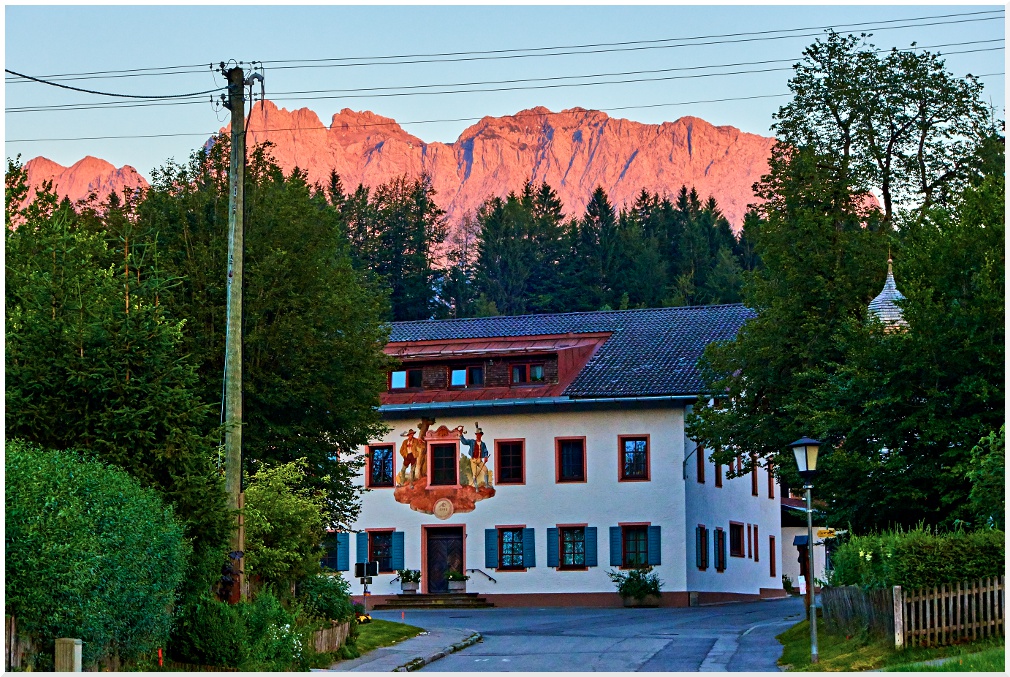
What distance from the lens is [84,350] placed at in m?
20.4

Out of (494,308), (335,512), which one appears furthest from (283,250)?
(494,308)

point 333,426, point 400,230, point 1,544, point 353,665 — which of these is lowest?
point 353,665

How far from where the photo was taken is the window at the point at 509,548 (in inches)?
1932

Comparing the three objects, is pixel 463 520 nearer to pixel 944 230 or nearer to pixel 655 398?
pixel 655 398

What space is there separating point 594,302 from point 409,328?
3786 cm

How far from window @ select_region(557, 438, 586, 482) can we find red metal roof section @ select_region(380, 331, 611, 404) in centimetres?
171

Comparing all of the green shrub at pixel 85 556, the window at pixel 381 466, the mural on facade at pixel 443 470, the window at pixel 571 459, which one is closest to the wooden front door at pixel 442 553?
the mural on facade at pixel 443 470

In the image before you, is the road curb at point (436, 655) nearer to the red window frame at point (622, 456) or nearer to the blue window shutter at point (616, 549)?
the blue window shutter at point (616, 549)

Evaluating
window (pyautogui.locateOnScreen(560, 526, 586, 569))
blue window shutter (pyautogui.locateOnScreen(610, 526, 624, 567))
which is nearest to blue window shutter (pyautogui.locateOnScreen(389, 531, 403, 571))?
window (pyautogui.locateOnScreen(560, 526, 586, 569))

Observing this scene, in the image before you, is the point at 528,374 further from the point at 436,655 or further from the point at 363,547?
the point at 436,655

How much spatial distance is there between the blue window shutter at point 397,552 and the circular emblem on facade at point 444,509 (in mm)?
1466

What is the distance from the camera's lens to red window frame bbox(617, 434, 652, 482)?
4794 centimetres

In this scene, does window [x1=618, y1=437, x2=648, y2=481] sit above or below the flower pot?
above

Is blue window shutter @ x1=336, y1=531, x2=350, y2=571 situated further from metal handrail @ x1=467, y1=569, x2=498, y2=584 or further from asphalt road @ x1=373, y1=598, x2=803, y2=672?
asphalt road @ x1=373, y1=598, x2=803, y2=672
